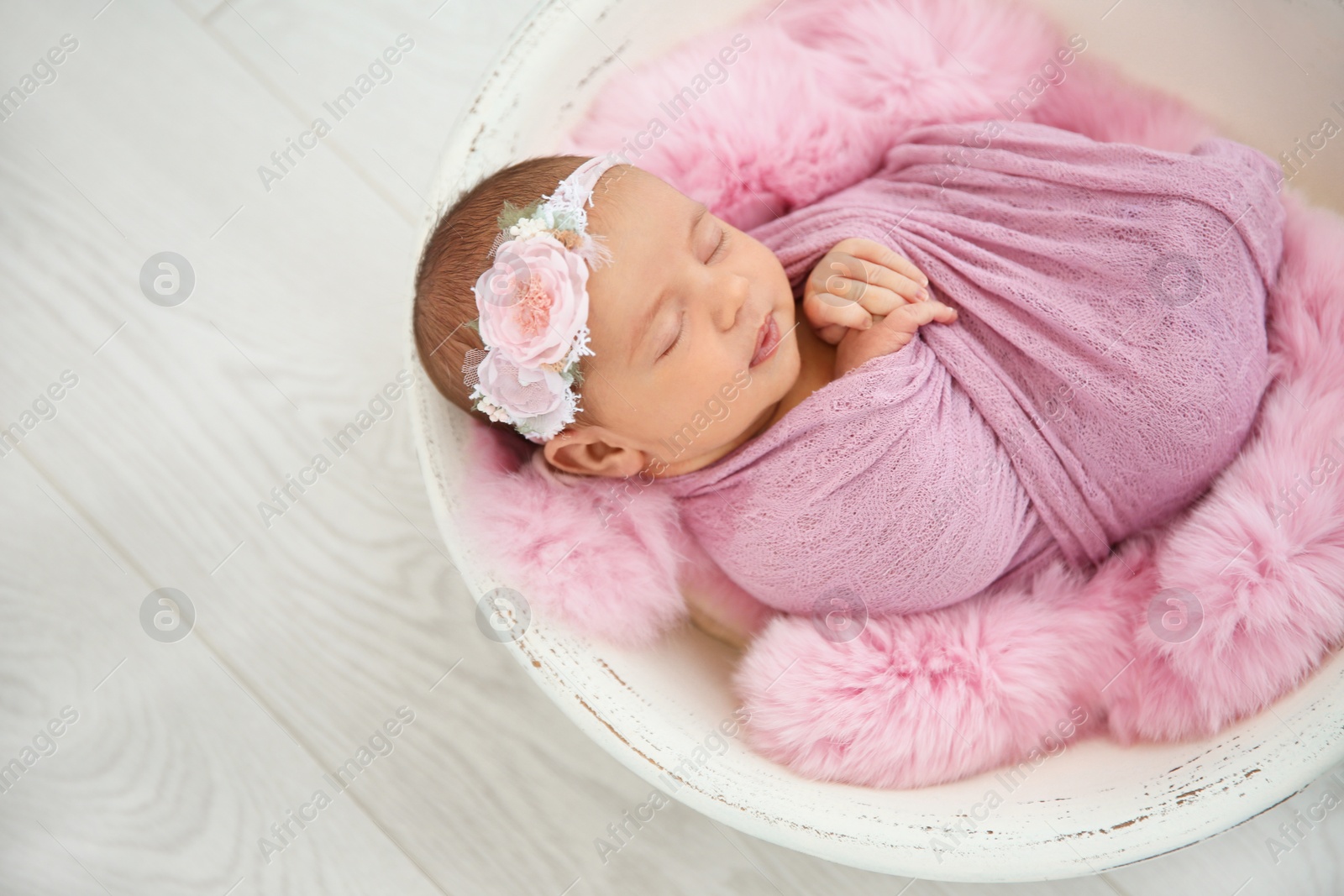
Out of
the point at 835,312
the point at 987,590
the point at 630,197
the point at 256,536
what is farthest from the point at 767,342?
the point at 256,536

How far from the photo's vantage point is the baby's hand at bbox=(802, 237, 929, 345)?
1161 millimetres

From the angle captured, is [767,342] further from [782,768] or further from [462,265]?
[782,768]

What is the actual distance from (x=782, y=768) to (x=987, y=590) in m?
0.41

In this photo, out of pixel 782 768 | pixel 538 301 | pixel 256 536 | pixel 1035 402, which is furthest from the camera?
pixel 256 536

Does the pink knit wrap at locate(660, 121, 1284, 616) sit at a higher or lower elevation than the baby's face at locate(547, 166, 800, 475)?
lower

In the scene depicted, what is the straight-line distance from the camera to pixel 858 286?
1180 mm

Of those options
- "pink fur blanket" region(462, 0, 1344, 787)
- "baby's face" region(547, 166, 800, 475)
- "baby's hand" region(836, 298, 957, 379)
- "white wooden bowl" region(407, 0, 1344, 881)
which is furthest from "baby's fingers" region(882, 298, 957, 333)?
"white wooden bowl" region(407, 0, 1344, 881)

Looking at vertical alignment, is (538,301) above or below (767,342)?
above

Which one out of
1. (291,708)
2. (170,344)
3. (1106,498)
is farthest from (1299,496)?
(170,344)

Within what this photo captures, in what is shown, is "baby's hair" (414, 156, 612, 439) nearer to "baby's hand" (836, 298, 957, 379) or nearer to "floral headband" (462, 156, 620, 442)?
"floral headband" (462, 156, 620, 442)

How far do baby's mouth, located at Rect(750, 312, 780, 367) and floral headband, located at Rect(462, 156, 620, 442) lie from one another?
0.24m

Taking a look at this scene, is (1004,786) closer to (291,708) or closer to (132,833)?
(291,708)

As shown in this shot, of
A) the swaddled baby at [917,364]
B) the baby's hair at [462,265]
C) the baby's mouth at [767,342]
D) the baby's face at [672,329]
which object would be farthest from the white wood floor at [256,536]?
the baby's mouth at [767,342]

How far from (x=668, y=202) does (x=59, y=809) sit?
143 centimetres
